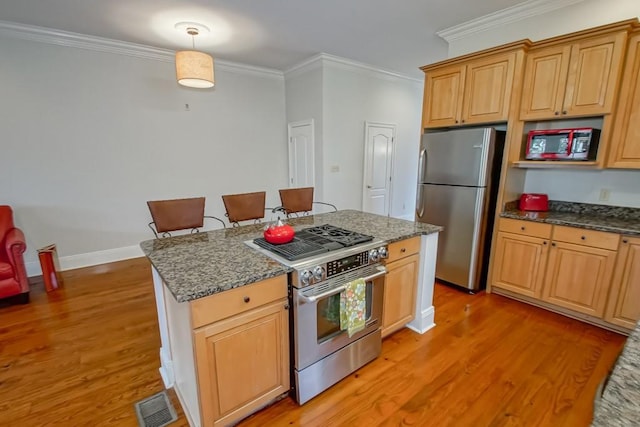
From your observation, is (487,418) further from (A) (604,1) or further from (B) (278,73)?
(B) (278,73)

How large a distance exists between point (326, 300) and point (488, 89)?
2600 millimetres

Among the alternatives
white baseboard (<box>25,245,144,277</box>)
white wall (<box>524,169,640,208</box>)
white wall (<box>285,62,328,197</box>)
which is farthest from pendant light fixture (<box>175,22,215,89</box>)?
white wall (<box>524,169,640,208</box>)

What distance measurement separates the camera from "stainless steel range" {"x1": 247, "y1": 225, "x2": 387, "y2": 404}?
1.60 meters

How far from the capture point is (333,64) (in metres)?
4.38

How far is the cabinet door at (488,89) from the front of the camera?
108 inches

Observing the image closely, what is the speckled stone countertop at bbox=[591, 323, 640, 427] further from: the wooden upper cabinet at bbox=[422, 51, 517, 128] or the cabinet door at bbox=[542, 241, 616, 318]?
the wooden upper cabinet at bbox=[422, 51, 517, 128]

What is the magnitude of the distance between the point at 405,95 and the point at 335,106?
1778 millimetres

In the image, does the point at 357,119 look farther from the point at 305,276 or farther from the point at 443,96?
the point at 305,276

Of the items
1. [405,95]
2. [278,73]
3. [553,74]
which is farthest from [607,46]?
[278,73]

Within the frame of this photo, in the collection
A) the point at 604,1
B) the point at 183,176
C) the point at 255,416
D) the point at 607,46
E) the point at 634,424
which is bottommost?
the point at 255,416

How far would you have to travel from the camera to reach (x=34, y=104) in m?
3.40

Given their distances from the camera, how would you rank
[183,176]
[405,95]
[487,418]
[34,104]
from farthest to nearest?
1. [405,95]
2. [183,176]
3. [34,104]
4. [487,418]

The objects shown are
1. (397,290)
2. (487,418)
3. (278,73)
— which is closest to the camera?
(487,418)

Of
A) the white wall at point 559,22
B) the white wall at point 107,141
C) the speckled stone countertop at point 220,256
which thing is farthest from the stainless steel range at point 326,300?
the white wall at point 107,141
